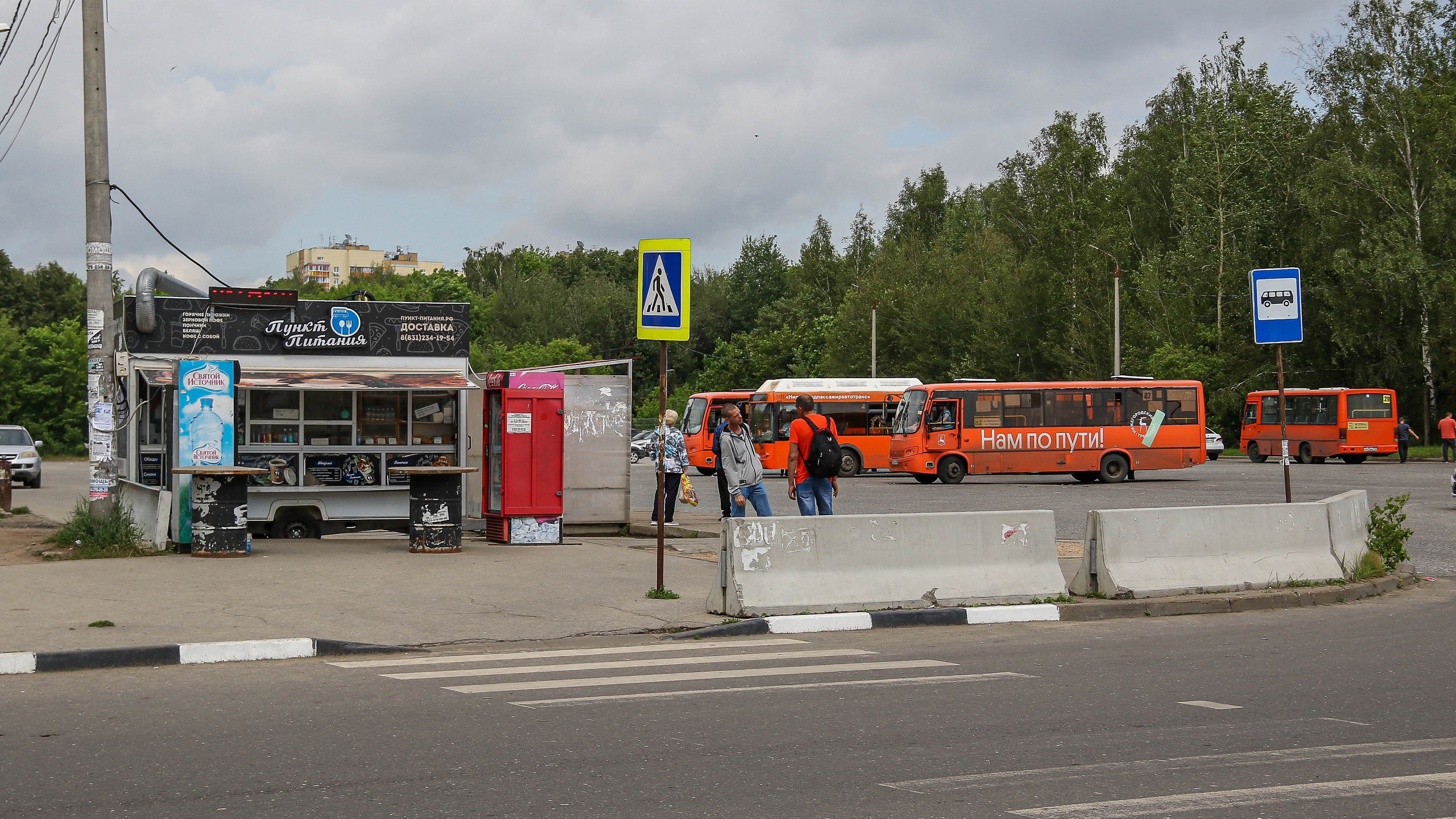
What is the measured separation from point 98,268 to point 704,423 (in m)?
27.6

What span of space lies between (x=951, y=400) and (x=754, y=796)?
31171 millimetres

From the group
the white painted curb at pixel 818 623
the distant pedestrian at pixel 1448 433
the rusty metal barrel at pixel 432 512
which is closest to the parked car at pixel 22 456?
the rusty metal barrel at pixel 432 512

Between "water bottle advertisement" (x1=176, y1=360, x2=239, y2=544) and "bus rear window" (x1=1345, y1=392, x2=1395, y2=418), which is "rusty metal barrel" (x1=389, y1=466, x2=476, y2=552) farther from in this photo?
"bus rear window" (x1=1345, y1=392, x2=1395, y2=418)

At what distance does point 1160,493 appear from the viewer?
29453mm

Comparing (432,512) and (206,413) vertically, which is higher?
(206,413)

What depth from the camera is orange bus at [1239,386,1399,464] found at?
45.2 metres

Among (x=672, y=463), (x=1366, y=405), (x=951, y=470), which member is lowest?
(x=951, y=470)

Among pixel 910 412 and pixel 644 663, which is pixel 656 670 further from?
pixel 910 412

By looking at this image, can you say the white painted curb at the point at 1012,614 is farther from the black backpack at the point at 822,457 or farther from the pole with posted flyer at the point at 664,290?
the black backpack at the point at 822,457

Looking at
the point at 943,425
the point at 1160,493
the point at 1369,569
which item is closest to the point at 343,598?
the point at 1369,569

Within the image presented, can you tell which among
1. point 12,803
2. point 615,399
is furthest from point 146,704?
point 615,399

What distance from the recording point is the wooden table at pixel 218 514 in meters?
14.0

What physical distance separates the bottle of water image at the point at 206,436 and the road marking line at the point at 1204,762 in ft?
38.2

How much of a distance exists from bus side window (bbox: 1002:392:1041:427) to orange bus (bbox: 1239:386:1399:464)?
13374 mm
